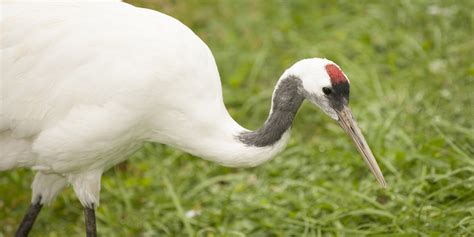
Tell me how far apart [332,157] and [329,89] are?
5.38 feet


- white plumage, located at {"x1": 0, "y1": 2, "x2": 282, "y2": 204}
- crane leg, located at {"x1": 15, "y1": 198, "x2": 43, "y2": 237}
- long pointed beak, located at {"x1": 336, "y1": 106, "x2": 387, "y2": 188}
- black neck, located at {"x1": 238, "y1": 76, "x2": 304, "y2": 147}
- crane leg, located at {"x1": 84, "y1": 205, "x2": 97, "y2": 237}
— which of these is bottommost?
crane leg, located at {"x1": 15, "y1": 198, "x2": 43, "y2": 237}

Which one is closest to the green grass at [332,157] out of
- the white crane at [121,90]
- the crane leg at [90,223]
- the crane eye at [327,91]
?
the crane leg at [90,223]

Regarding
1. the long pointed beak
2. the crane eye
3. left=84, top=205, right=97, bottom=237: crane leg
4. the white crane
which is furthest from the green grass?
the crane eye

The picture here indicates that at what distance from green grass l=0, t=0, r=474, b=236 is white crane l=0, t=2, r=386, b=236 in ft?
2.72

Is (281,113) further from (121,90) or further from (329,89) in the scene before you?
(121,90)

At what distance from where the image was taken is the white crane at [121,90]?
4.52m

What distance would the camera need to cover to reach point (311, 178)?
5.96m

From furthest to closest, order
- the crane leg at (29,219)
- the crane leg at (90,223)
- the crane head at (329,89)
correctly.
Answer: the crane leg at (29,219), the crane leg at (90,223), the crane head at (329,89)

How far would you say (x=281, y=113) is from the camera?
4.62 meters

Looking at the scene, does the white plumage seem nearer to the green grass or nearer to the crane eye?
the crane eye

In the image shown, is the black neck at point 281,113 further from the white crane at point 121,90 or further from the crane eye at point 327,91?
the crane eye at point 327,91

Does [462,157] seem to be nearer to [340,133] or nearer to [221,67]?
[340,133]

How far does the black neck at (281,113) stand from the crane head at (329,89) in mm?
43

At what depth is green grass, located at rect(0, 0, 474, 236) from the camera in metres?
5.37
